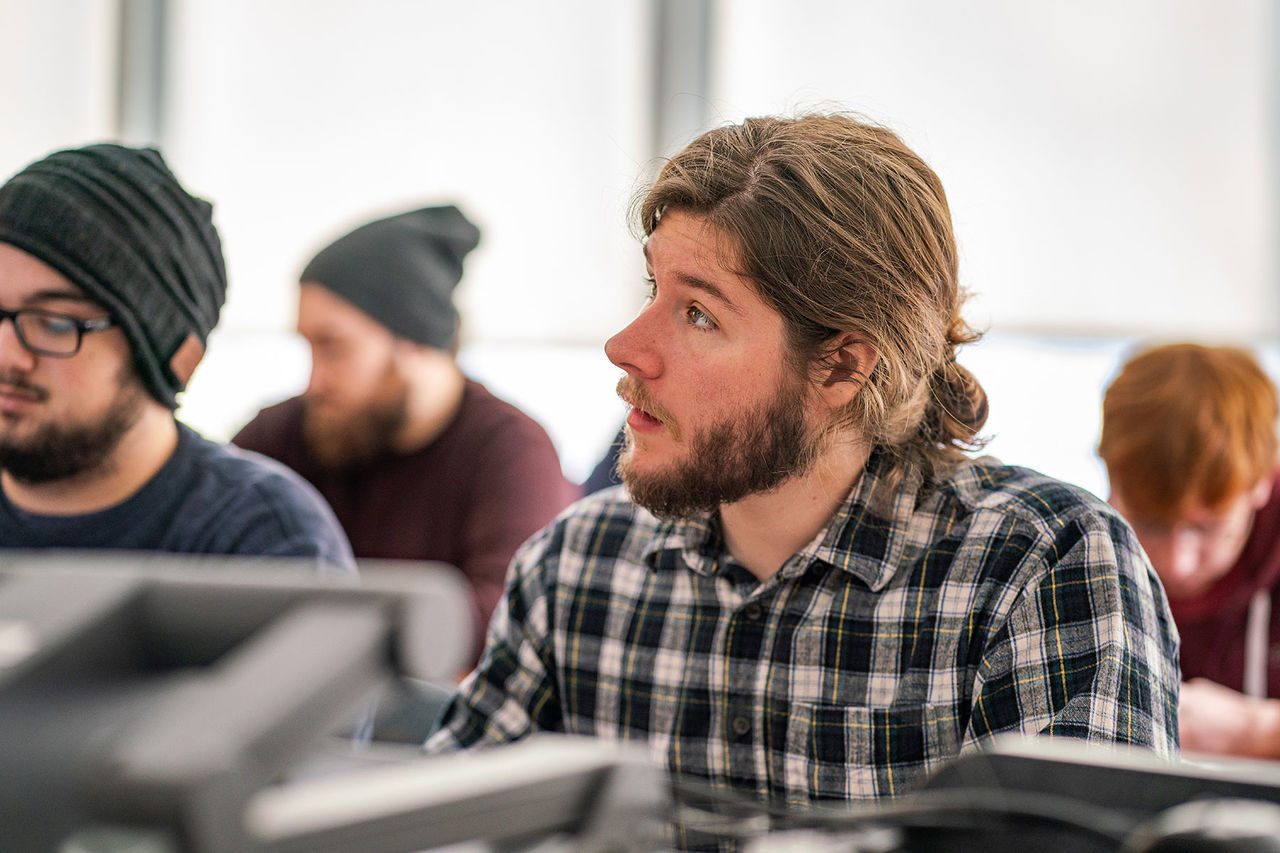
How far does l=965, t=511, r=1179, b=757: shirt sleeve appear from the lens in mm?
974

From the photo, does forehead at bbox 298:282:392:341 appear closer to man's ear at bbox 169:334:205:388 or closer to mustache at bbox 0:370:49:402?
man's ear at bbox 169:334:205:388

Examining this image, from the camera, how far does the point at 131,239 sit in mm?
1482

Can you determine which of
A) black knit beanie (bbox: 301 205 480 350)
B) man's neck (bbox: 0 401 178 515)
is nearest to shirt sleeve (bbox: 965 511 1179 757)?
man's neck (bbox: 0 401 178 515)

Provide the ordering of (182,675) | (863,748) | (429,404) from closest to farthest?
(182,675) → (863,748) → (429,404)

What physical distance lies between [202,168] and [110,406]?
281 centimetres

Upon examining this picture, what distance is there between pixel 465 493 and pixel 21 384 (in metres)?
1.22

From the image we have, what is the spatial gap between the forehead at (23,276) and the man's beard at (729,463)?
78 centimetres

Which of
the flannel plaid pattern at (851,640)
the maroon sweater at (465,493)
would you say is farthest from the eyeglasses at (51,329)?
the maroon sweater at (465,493)

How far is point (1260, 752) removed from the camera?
5.52 ft

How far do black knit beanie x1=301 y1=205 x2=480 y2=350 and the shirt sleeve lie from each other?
198 cm

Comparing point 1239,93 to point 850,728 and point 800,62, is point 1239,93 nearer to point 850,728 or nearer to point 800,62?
point 800,62

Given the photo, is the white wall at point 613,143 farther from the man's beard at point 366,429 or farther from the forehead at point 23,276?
the forehead at point 23,276

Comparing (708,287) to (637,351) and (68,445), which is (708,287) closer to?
(637,351)

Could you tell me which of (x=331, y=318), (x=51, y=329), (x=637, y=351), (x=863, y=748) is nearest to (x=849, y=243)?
(x=637, y=351)
